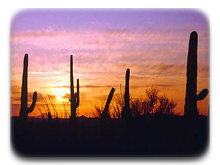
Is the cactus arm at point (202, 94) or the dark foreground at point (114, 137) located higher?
the cactus arm at point (202, 94)

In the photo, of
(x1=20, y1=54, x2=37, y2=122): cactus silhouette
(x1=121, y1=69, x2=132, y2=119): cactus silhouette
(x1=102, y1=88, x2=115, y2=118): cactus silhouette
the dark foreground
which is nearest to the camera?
the dark foreground

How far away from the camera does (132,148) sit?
10.5m

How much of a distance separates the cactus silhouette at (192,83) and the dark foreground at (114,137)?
32cm

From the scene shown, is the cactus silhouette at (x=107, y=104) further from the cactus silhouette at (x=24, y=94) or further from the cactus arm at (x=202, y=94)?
the cactus arm at (x=202, y=94)

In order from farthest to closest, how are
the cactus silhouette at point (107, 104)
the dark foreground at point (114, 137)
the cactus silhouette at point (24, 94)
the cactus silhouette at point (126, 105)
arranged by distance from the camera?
the cactus silhouette at point (24, 94)
the cactus silhouette at point (107, 104)
the cactus silhouette at point (126, 105)
the dark foreground at point (114, 137)

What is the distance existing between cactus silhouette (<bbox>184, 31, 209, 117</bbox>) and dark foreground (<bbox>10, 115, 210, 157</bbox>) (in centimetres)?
32

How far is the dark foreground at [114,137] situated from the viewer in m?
10.1

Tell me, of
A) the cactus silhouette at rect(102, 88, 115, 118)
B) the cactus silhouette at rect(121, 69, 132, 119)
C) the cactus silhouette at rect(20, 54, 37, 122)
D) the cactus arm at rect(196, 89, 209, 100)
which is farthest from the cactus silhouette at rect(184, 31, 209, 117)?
the cactus silhouette at rect(20, 54, 37, 122)

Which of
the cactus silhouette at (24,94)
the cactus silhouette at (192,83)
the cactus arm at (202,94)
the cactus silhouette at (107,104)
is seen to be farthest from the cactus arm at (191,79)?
the cactus silhouette at (24,94)

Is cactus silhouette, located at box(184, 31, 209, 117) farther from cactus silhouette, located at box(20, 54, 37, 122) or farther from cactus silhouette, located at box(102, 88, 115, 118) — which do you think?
cactus silhouette, located at box(20, 54, 37, 122)

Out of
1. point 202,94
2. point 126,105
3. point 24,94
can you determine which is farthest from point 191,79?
point 24,94

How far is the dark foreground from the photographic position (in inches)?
398

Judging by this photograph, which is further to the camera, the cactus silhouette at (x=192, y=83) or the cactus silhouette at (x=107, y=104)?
the cactus silhouette at (x=107, y=104)
